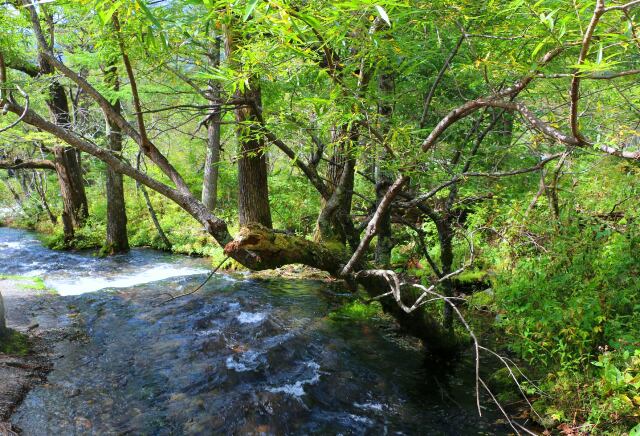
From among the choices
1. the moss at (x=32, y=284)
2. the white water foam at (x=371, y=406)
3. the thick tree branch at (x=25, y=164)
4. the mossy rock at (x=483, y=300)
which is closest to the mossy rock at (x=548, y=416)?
the white water foam at (x=371, y=406)

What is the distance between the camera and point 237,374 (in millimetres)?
5129

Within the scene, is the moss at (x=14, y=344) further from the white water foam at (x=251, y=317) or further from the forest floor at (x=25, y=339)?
the white water foam at (x=251, y=317)

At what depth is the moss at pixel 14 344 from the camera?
17.5 feet

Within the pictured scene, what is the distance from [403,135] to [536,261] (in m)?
3.63

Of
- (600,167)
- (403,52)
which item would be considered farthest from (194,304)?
(600,167)

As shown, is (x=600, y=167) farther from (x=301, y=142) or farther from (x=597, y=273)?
(x=301, y=142)

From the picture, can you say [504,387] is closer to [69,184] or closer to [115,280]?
[115,280]

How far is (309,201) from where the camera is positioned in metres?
12.9

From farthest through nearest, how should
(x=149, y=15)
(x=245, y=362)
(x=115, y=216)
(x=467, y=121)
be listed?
1. (x=115, y=216)
2. (x=467, y=121)
3. (x=245, y=362)
4. (x=149, y=15)

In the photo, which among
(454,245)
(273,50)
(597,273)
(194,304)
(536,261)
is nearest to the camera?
(273,50)

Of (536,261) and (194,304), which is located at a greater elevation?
(536,261)

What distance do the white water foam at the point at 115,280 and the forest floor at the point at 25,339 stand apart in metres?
0.52

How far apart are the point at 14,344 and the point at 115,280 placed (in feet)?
14.0

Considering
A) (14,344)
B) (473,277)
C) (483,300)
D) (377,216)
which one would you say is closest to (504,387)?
(377,216)
